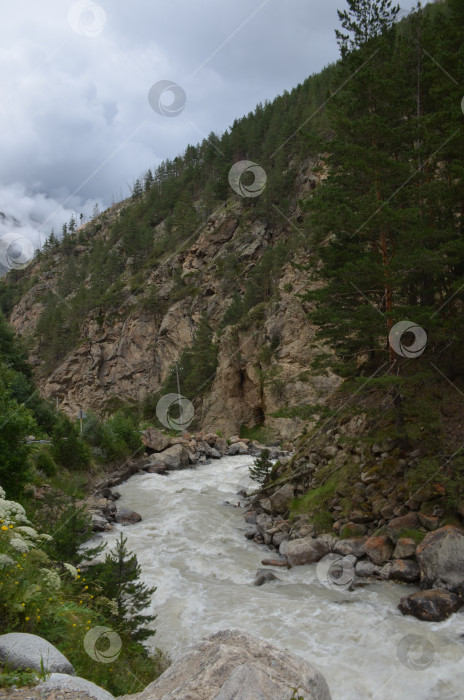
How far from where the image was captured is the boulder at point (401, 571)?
10242 millimetres

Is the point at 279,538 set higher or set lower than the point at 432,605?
higher

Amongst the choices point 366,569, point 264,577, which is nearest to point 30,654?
point 264,577

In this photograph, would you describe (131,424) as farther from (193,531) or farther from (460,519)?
(460,519)

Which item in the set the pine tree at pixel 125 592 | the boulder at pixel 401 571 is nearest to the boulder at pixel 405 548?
the boulder at pixel 401 571

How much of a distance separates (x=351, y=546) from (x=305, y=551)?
1.34 metres

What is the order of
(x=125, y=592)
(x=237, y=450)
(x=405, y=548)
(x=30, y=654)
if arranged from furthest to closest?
(x=237, y=450), (x=405, y=548), (x=125, y=592), (x=30, y=654)

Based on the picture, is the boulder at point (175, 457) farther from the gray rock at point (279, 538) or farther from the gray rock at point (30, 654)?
the gray rock at point (30, 654)

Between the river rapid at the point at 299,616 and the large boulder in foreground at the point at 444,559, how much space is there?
0.65 meters

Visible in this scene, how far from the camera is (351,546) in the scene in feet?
39.1

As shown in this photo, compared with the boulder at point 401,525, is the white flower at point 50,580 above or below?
above

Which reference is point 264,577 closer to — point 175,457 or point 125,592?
point 125,592

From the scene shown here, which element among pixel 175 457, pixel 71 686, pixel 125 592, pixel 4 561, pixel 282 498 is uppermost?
A: pixel 4 561

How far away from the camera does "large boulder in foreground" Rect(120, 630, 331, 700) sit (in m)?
3.34

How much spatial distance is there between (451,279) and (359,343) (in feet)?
12.0
